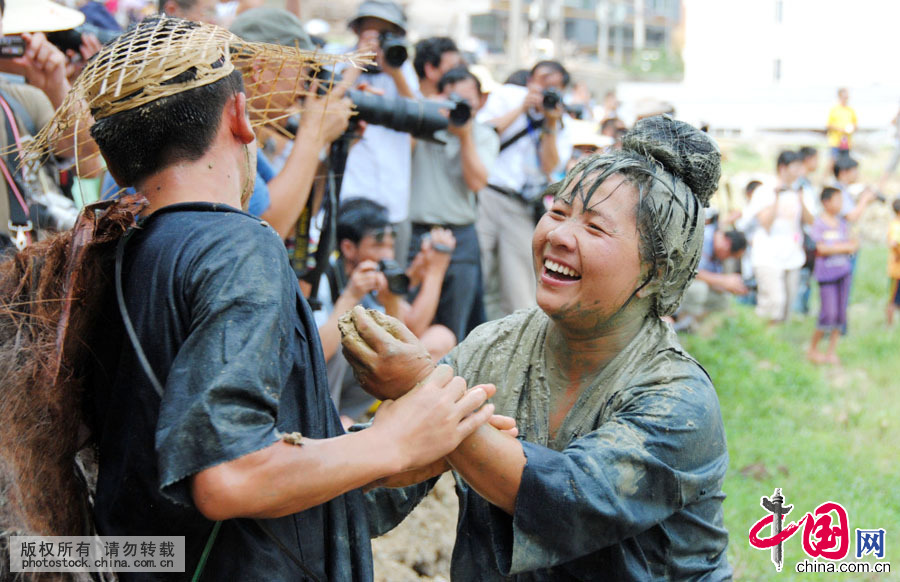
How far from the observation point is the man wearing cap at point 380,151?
17.4ft

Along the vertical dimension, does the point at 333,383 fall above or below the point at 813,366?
above

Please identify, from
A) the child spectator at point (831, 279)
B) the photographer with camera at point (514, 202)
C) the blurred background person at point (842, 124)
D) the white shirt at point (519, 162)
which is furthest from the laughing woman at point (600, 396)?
the blurred background person at point (842, 124)

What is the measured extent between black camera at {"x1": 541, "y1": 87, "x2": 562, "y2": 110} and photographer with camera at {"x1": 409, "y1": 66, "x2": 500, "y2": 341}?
544 millimetres

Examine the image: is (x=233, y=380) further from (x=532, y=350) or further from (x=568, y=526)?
(x=532, y=350)

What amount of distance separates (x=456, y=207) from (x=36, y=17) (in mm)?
2651

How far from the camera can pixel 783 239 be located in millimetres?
9703

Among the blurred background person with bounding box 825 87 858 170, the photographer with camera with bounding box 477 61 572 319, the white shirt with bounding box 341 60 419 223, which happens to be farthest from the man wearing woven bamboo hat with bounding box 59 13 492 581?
the blurred background person with bounding box 825 87 858 170

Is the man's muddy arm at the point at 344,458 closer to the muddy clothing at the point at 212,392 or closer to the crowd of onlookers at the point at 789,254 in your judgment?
the muddy clothing at the point at 212,392

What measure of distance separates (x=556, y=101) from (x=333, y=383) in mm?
2681

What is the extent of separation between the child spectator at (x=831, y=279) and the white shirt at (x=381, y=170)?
226 inches

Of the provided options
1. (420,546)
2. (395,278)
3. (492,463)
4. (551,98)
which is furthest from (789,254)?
(492,463)

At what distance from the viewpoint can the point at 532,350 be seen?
2.48 meters

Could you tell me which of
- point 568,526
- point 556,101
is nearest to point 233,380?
point 568,526

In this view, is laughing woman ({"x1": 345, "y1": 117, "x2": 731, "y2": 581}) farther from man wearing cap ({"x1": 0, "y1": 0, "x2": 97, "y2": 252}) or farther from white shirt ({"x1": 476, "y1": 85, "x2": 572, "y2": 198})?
white shirt ({"x1": 476, "y1": 85, "x2": 572, "y2": 198})
